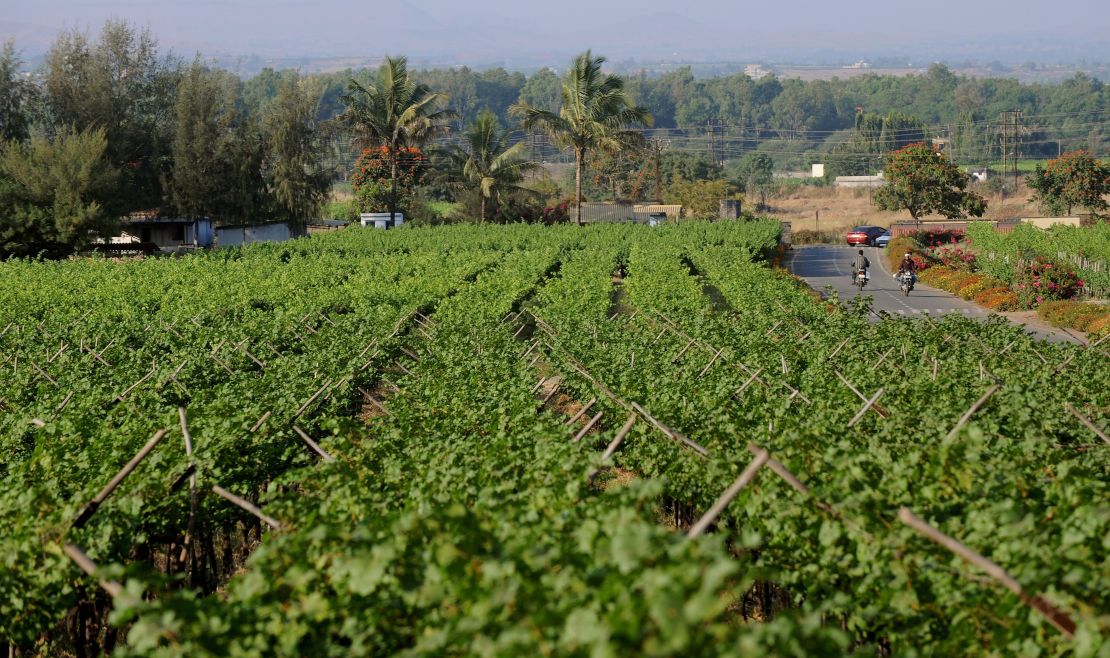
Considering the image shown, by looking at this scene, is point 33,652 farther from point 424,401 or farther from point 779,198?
point 779,198

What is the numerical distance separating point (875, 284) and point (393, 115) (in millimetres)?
30391

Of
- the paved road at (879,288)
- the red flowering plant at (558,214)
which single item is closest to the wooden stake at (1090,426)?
the paved road at (879,288)

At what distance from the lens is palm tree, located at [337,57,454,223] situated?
6448 cm

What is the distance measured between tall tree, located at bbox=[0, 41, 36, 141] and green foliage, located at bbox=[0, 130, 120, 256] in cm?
717

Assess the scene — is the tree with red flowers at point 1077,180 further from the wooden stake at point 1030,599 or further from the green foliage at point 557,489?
the wooden stake at point 1030,599

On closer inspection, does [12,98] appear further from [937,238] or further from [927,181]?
[927,181]

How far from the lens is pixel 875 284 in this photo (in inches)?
1758

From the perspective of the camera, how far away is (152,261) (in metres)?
36.3

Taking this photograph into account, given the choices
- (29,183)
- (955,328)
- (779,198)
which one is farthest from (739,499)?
(779,198)

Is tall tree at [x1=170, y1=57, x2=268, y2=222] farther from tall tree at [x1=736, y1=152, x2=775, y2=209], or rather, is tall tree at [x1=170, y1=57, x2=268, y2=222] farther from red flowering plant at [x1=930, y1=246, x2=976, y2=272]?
tall tree at [x1=736, y1=152, x2=775, y2=209]

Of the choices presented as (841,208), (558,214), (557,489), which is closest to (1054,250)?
(558,214)

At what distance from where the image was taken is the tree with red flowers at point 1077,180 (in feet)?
222

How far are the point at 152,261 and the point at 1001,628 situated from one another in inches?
1314

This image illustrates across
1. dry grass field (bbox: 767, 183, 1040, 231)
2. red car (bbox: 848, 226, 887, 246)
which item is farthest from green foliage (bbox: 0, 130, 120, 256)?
dry grass field (bbox: 767, 183, 1040, 231)
